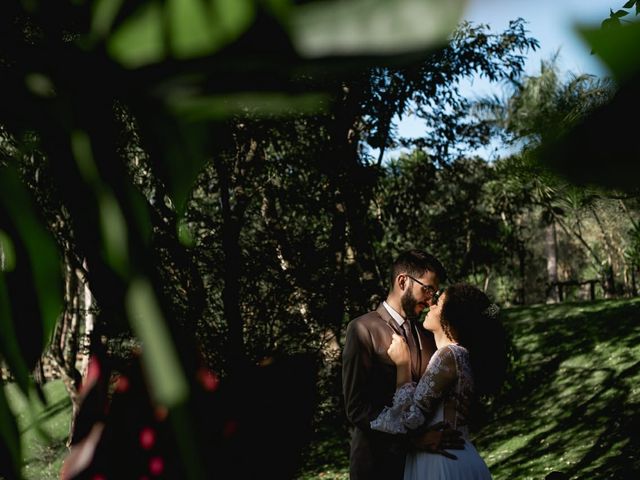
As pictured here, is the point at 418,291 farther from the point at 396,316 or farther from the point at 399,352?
the point at 399,352

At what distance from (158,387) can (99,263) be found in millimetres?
124

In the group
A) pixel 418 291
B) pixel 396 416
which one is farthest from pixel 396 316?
pixel 396 416

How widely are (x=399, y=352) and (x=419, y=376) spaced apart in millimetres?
504

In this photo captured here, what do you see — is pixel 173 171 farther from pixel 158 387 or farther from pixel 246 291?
pixel 246 291

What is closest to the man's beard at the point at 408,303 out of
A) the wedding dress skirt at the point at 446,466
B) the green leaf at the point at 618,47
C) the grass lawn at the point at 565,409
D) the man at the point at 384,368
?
the man at the point at 384,368

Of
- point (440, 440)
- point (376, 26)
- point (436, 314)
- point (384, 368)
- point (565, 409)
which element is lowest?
point (565, 409)

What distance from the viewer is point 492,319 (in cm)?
488

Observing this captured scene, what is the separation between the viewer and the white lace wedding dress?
4410mm

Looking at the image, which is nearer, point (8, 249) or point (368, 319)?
point (8, 249)

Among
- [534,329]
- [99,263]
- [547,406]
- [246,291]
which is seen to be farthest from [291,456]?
[534,329]

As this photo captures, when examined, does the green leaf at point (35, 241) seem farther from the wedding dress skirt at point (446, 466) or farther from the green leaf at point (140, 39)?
the wedding dress skirt at point (446, 466)

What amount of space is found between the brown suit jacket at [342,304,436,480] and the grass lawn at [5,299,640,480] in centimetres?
364

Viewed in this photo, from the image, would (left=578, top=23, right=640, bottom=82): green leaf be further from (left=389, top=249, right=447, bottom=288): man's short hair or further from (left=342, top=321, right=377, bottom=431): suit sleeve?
(left=389, top=249, right=447, bottom=288): man's short hair

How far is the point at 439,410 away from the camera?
14.8 ft
